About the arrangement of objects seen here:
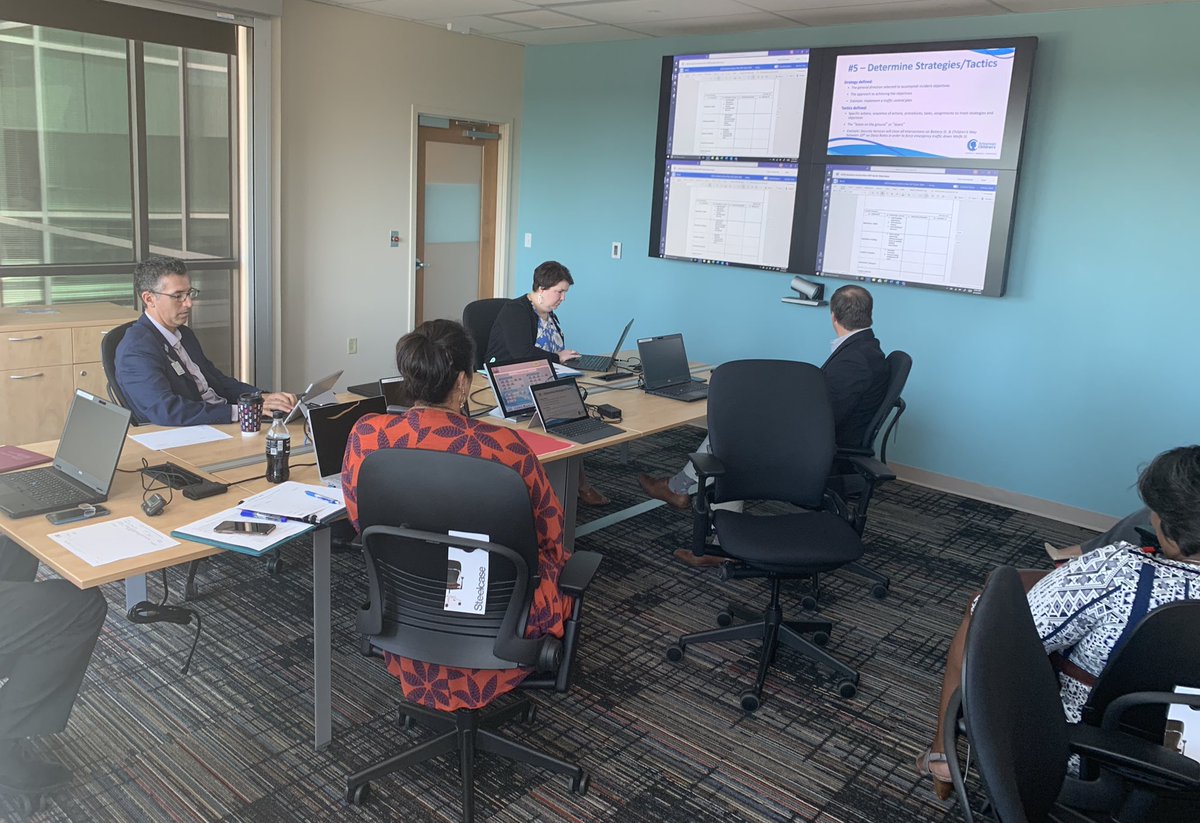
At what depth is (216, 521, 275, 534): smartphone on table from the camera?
2371 mm

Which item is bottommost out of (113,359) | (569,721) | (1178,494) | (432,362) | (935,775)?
(569,721)

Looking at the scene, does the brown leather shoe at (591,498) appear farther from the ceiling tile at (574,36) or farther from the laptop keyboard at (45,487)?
the ceiling tile at (574,36)

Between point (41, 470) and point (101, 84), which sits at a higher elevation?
point (101, 84)

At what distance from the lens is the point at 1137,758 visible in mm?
1735

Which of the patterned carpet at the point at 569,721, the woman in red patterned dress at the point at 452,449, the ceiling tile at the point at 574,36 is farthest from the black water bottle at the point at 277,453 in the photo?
the ceiling tile at the point at 574,36

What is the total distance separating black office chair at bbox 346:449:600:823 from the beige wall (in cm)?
417

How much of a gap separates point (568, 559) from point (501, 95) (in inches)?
219

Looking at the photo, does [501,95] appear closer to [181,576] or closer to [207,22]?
[207,22]

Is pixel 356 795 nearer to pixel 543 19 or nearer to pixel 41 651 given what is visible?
pixel 41 651

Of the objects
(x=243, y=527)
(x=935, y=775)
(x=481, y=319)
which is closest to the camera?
(x=243, y=527)

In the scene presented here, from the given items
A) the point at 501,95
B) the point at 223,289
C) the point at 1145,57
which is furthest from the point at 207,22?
the point at 1145,57

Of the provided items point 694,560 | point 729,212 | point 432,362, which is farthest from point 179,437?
point 729,212

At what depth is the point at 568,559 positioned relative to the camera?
2441 mm

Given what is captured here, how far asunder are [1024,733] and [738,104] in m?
5.02
